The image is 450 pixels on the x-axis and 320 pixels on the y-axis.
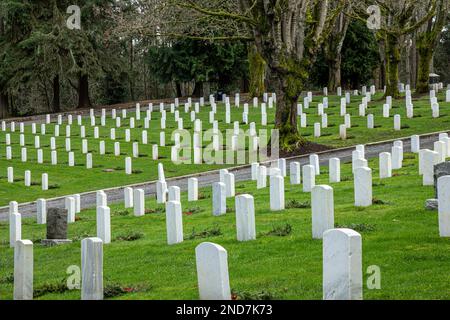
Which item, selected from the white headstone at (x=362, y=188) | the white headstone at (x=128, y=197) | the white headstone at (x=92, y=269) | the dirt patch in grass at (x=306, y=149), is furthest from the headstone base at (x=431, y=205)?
the dirt patch in grass at (x=306, y=149)

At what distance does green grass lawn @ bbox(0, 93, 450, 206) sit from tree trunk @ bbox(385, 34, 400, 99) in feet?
3.44

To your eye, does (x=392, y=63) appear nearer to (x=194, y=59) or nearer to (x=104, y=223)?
(x=194, y=59)

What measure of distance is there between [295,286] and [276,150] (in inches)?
846

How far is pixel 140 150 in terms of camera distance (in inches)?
1426

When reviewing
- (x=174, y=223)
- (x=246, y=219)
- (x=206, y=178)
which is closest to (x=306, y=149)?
(x=206, y=178)

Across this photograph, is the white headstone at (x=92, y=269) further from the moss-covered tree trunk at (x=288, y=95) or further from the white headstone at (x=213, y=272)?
the moss-covered tree trunk at (x=288, y=95)

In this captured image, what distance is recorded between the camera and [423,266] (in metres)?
9.48

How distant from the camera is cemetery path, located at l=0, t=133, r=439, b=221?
24.6m

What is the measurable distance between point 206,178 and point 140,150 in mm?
9291

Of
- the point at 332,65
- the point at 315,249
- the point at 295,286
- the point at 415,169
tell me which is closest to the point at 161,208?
the point at 415,169

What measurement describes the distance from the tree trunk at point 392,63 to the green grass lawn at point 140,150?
105 centimetres

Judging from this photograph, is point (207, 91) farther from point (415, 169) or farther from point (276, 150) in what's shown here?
point (415, 169)

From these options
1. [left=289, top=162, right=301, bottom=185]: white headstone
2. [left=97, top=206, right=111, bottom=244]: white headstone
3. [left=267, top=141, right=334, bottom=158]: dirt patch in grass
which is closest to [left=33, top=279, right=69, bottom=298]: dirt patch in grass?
[left=97, top=206, right=111, bottom=244]: white headstone

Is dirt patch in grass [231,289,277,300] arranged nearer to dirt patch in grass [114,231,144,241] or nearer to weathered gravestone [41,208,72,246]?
dirt patch in grass [114,231,144,241]
